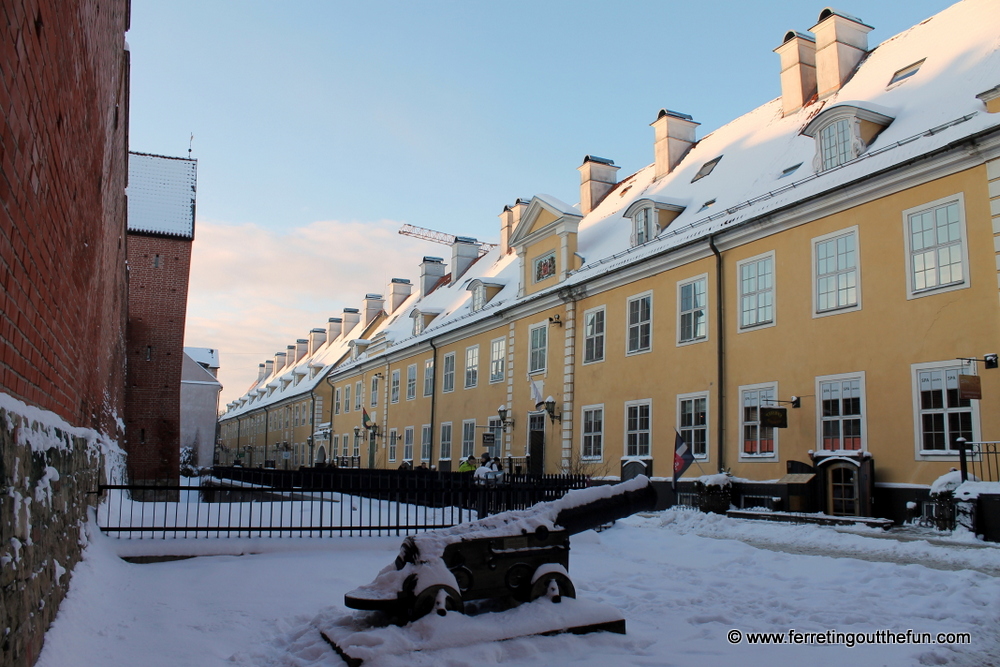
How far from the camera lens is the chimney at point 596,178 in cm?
3070

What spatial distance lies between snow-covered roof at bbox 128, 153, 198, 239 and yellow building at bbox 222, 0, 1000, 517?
37.1ft

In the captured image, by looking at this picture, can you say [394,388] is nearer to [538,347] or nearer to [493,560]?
[538,347]

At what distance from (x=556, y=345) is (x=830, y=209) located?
34.0ft

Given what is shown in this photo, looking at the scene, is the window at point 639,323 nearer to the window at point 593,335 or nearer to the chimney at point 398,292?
the window at point 593,335

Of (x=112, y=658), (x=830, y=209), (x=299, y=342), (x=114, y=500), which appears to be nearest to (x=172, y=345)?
(x=114, y=500)

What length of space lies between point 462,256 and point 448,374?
1044 centimetres

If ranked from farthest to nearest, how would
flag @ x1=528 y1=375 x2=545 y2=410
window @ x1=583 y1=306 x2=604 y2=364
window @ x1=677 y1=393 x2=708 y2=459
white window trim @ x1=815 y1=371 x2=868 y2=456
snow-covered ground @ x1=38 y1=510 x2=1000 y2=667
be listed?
1. flag @ x1=528 y1=375 x2=545 y2=410
2. window @ x1=583 y1=306 x2=604 y2=364
3. window @ x1=677 y1=393 x2=708 y2=459
4. white window trim @ x1=815 y1=371 x2=868 y2=456
5. snow-covered ground @ x1=38 y1=510 x2=1000 y2=667

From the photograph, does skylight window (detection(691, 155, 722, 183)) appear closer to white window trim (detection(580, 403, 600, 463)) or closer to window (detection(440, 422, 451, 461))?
white window trim (detection(580, 403, 600, 463))

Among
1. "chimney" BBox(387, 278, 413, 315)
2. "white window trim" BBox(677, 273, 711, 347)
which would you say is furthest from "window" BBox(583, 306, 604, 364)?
"chimney" BBox(387, 278, 413, 315)

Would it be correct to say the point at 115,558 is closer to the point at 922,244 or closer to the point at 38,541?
the point at 38,541

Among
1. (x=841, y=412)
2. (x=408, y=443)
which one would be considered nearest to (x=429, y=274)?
(x=408, y=443)

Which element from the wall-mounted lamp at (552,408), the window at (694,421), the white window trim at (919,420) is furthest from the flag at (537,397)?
the white window trim at (919,420)

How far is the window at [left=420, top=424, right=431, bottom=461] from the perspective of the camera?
111 feet

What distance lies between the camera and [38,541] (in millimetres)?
4977
